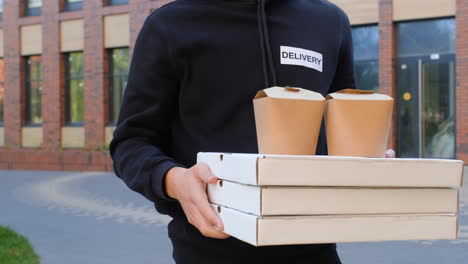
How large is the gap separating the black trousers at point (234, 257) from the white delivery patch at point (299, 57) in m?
0.44

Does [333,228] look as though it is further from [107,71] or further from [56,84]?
[56,84]

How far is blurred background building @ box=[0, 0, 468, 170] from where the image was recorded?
1848cm

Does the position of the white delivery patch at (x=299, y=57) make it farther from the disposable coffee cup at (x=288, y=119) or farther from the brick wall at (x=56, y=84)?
the brick wall at (x=56, y=84)

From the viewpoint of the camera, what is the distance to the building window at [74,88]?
27031mm

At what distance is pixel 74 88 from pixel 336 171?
26917 mm

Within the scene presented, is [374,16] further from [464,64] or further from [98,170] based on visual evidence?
[98,170]

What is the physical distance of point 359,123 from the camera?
125 cm

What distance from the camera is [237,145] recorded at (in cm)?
159

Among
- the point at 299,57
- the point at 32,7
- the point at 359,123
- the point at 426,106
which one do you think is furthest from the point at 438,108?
the point at 359,123

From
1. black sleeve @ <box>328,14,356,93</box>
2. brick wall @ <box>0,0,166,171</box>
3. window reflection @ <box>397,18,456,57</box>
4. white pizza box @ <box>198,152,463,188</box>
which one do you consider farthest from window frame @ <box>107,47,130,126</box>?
white pizza box @ <box>198,152,463,188</box>

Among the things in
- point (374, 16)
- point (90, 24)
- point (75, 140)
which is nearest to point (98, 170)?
point (75, 140)

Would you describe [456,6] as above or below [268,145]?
above

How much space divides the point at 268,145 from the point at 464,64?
1772cm

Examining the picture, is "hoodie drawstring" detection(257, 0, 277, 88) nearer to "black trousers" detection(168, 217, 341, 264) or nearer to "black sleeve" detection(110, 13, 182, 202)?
"black sleeve" detection(110, 13, 182, 202)
